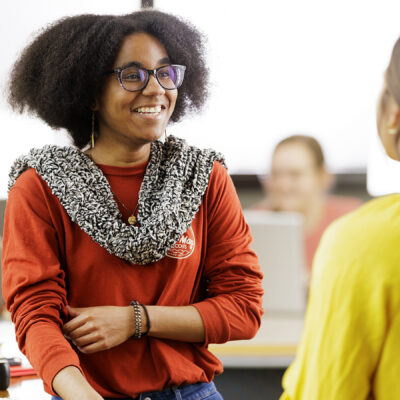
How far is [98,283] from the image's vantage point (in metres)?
1.37

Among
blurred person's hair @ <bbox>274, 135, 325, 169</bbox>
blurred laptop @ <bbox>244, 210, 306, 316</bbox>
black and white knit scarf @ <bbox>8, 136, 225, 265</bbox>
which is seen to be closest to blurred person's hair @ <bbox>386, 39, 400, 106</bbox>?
black and white knit scarf @ <bbox>8, 136, 225, 265</bbox>

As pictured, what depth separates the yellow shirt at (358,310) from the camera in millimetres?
711

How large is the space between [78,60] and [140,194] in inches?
13.1

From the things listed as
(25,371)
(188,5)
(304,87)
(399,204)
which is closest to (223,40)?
(188,5)

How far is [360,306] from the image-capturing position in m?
0.72

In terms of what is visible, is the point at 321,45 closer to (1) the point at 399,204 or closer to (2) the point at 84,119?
(2) the point at 84,119

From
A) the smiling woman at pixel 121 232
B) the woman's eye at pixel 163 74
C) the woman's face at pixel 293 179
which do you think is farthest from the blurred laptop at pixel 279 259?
the woman's face at pixel 293 179

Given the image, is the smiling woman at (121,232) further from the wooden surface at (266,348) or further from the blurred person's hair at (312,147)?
the blurred person's hair at (312,147)

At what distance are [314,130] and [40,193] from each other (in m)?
3.45

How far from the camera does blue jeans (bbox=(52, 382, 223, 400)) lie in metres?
1.34

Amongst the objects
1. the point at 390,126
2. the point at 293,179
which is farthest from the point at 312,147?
the point at 390,126

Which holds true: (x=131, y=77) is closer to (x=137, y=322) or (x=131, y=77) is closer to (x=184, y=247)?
(x=184, y=247)

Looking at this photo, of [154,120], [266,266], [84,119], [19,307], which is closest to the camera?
[19,307]

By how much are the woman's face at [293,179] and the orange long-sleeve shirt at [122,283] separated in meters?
2.60
